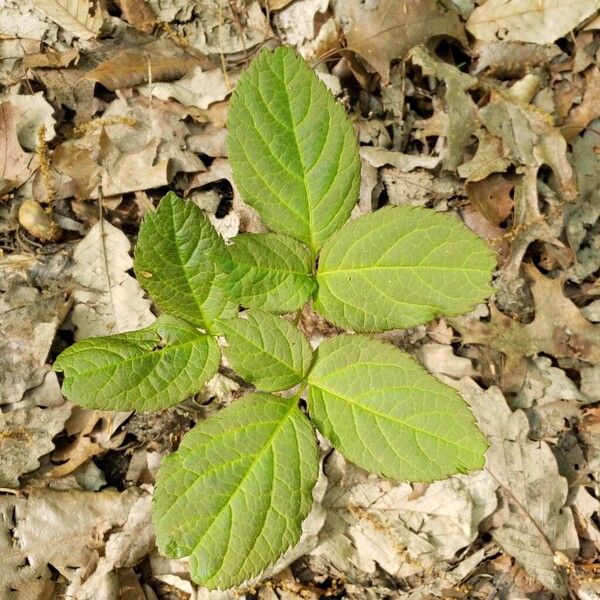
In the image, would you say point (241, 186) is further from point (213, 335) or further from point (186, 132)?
point (186, 132)

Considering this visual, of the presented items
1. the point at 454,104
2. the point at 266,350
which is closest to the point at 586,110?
the point at 454,104

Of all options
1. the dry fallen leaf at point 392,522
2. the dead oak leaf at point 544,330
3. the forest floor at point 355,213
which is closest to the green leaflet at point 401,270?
the forest floor at point 355,213

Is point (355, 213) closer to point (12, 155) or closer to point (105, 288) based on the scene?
point (105, 288)

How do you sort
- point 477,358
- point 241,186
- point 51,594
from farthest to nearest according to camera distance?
point 477,358, point 51,594, point 241,186

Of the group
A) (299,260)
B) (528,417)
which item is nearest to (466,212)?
(528,417)

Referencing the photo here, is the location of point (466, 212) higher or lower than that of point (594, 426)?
higher

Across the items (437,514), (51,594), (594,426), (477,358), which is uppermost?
(477,358)

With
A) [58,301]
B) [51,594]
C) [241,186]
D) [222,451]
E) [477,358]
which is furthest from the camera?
[477,358]

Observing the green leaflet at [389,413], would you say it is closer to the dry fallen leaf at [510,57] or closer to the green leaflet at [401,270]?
the green leaflet at [401,270]

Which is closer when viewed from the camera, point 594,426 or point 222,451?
point 222,451
